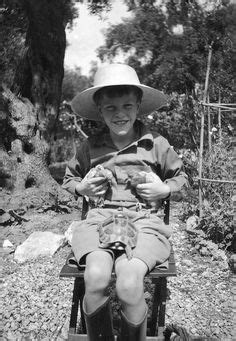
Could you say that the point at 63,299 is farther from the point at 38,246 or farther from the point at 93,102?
the point at 93,102

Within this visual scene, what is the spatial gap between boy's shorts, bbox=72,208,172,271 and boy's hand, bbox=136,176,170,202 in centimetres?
11

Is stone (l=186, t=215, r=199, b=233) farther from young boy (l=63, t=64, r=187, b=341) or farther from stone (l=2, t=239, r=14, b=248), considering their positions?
stone (l=2, t=239, r=14, b=248)

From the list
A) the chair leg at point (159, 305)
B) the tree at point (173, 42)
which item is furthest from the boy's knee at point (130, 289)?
the tree at point (173, 42)

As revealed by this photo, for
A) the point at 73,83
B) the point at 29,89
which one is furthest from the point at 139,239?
the point at 73,83

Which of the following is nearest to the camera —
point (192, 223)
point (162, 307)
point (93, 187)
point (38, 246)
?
point (162, 307)

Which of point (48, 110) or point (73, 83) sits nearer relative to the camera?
point (48, 110)

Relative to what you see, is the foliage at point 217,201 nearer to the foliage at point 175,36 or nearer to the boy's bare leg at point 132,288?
the boy's bare leg at point 132,288

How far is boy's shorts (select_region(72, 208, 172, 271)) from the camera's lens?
84.0 inches

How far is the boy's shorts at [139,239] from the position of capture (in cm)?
213

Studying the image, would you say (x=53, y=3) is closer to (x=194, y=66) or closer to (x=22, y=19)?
(x=22, y=19)

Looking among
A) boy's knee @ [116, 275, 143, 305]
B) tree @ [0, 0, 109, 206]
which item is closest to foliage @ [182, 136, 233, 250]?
tree @ [0, 0, 109, 206]

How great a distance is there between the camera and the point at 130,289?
1979 millimetres

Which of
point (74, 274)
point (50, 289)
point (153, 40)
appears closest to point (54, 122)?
point (50, 289)

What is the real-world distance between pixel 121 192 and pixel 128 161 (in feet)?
0.69
